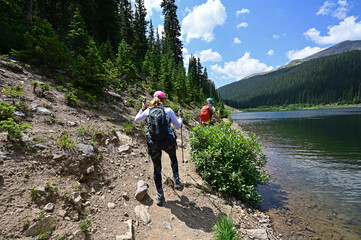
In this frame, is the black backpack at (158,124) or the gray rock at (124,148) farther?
the gray rock at (124,148)

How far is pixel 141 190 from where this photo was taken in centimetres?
494

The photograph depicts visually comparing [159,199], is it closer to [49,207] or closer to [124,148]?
[49,207]

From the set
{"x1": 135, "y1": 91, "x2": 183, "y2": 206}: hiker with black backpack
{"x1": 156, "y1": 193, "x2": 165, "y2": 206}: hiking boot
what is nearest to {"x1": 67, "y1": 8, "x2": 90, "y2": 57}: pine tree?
{"x1": 135, "y1": 91, "x2": 183, "y2": 206}: hiker with black backpack

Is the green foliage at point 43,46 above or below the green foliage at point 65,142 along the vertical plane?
above

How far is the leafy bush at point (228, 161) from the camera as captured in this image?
244 inches

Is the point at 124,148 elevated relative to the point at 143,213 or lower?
elevated

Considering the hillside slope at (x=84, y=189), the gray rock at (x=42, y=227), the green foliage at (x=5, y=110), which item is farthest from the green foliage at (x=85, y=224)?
the green foliage at (x=5, y=110)

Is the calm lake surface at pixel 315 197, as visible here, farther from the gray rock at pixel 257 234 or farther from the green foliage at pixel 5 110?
the green foliage at pixel 5 110

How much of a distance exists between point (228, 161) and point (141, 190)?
330 centimetres

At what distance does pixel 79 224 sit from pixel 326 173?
14.0 metres

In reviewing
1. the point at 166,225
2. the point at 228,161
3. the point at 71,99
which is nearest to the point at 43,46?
the point at 71,99

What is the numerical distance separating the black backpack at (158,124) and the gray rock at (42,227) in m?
2.68

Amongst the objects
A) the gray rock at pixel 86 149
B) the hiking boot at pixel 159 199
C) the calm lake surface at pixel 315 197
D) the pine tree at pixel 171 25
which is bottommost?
the calm lake surface at pixel 315 197

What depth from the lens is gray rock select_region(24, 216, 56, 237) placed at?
3.03 m
